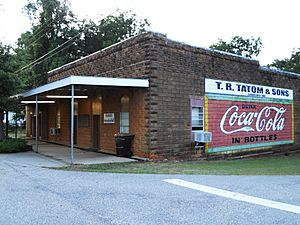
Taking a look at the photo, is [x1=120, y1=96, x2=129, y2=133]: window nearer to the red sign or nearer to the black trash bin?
the black trash bin

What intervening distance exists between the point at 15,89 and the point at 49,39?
18250mm

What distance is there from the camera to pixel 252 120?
2012 cm

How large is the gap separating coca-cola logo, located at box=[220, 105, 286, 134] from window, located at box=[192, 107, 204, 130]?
1703 mm

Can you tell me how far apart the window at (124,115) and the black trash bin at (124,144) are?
0.81 m

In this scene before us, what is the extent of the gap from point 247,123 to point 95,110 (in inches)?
337

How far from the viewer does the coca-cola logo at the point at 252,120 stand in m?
18.3

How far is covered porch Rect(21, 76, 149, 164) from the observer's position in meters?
14.0

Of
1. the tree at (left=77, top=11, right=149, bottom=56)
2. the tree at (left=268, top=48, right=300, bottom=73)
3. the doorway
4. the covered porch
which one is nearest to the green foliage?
Answer: the tree at (left=77, top=11, right=149, bottom=56)

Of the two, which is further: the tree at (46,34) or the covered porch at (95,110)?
the tree at (46,34)

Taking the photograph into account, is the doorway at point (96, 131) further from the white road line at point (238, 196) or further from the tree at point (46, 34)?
the tree at point (46, 34)

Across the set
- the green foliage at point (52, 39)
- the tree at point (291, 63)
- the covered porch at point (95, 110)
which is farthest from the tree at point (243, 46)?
the covered porch at point (95, 110)

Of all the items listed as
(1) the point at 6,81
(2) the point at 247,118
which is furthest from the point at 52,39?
(2) the point at 247,118

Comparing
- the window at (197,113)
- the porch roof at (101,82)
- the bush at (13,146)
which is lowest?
the bush at (13,146)

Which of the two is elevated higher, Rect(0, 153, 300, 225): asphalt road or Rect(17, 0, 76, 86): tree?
Rect(17, 0, 76, 86): tree
